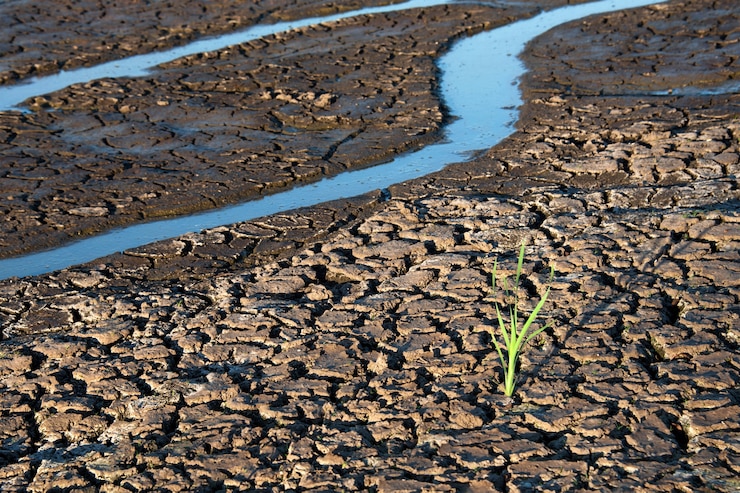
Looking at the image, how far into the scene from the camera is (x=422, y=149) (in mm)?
7973

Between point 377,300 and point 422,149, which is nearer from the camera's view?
point 377,300

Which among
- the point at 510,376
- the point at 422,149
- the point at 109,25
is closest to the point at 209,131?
the point at 422,149

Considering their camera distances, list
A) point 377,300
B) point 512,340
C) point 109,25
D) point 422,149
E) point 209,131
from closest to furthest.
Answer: point 512,340, point 377,300, point 422,149, point 209,131, point 109,25

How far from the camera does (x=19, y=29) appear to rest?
1348cm

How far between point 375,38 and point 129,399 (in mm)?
8467

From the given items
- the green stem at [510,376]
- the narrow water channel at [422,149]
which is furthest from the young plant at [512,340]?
the narrow water channel at [422,149]

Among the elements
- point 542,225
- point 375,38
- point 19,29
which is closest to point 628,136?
point 542,225

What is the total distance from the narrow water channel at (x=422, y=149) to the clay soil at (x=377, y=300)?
0.22 m

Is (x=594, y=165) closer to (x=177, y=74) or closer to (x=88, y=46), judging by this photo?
(x=177, y=74)

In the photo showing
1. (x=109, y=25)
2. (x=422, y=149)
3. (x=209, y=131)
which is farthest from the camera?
(x=109, y=25)

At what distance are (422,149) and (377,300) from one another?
3.30 metres

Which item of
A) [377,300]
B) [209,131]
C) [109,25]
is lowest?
[377,300]

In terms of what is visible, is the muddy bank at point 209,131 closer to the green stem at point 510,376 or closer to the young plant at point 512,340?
the young plant at point 512,340

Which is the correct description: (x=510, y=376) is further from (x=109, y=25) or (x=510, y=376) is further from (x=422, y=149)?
(x=109, y=25)
